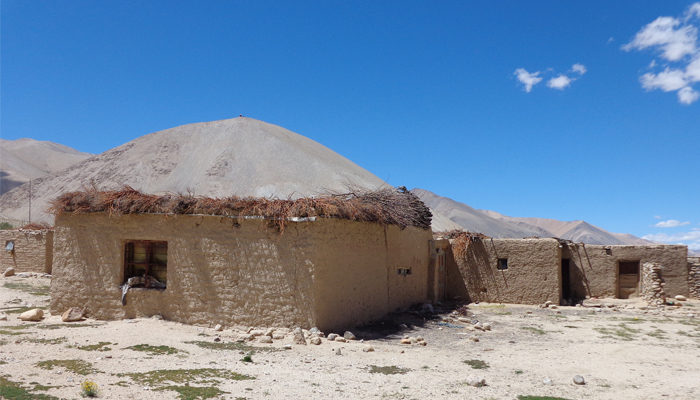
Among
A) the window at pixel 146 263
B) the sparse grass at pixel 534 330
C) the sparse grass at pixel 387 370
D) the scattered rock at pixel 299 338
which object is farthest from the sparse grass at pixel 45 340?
the sparse grass at pixel 534 330

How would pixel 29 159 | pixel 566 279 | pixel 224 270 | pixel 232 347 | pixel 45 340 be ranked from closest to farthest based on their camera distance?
pixel 45 340 < pixel 232 347 < pixel 224 270 < pixel 566 279 < pixel 29 159

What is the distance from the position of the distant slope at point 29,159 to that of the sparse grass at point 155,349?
8036 cm

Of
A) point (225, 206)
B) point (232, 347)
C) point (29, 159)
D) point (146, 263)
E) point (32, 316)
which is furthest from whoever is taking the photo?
point (29, 159)

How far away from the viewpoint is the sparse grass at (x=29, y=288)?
48.4ft

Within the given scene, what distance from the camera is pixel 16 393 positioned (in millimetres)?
5180

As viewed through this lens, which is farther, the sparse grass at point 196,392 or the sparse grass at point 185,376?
the sparse grass at point 185,376

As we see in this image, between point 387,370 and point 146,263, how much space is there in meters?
5.90

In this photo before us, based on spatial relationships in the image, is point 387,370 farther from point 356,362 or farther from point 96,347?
point 96,347

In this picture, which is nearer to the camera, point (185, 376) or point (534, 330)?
point (185, 376)

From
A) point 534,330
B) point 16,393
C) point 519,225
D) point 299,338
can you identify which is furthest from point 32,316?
point 519,225

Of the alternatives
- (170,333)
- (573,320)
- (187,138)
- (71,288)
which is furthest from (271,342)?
(187,138)

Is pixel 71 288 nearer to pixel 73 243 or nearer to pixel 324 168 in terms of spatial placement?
pixel 73 243

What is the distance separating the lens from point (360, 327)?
10.6 m

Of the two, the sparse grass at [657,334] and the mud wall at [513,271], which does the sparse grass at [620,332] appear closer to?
the sparse grass at [657,334]
